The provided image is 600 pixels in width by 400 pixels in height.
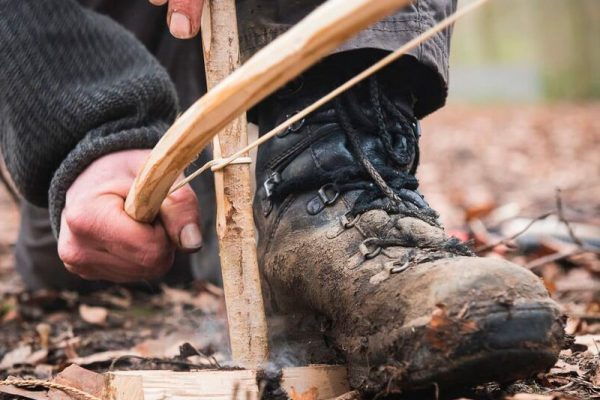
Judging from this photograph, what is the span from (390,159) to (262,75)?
49cm

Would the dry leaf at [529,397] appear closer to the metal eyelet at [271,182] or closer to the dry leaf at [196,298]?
the metal eyelet at [271,182]

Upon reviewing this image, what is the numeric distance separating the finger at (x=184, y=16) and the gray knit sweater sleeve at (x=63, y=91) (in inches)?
13.0

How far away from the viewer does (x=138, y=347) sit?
1.83 m

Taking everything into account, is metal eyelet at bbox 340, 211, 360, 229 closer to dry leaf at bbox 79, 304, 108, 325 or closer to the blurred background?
dry leaf at bbox 79, 304, 108, 325

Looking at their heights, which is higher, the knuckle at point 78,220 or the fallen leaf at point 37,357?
the knuckle at point 78,220

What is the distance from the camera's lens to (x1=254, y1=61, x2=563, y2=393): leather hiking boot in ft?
3.09

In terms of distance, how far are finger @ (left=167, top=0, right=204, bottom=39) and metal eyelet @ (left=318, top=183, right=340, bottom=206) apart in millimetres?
320

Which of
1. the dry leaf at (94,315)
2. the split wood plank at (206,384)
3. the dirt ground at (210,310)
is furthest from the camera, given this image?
the dry leaf at (94,315)

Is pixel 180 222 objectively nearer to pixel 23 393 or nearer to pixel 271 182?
pixel 271 182

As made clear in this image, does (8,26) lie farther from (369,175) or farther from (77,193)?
(369,175)

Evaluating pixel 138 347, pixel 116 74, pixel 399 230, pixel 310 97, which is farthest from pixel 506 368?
pixel 138 347

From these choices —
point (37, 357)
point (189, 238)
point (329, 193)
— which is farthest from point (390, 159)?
point (37, 357)

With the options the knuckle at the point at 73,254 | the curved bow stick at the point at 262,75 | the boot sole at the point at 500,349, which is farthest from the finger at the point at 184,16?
the boot sole at the point at 500,349

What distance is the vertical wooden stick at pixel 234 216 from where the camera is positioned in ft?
3.81
